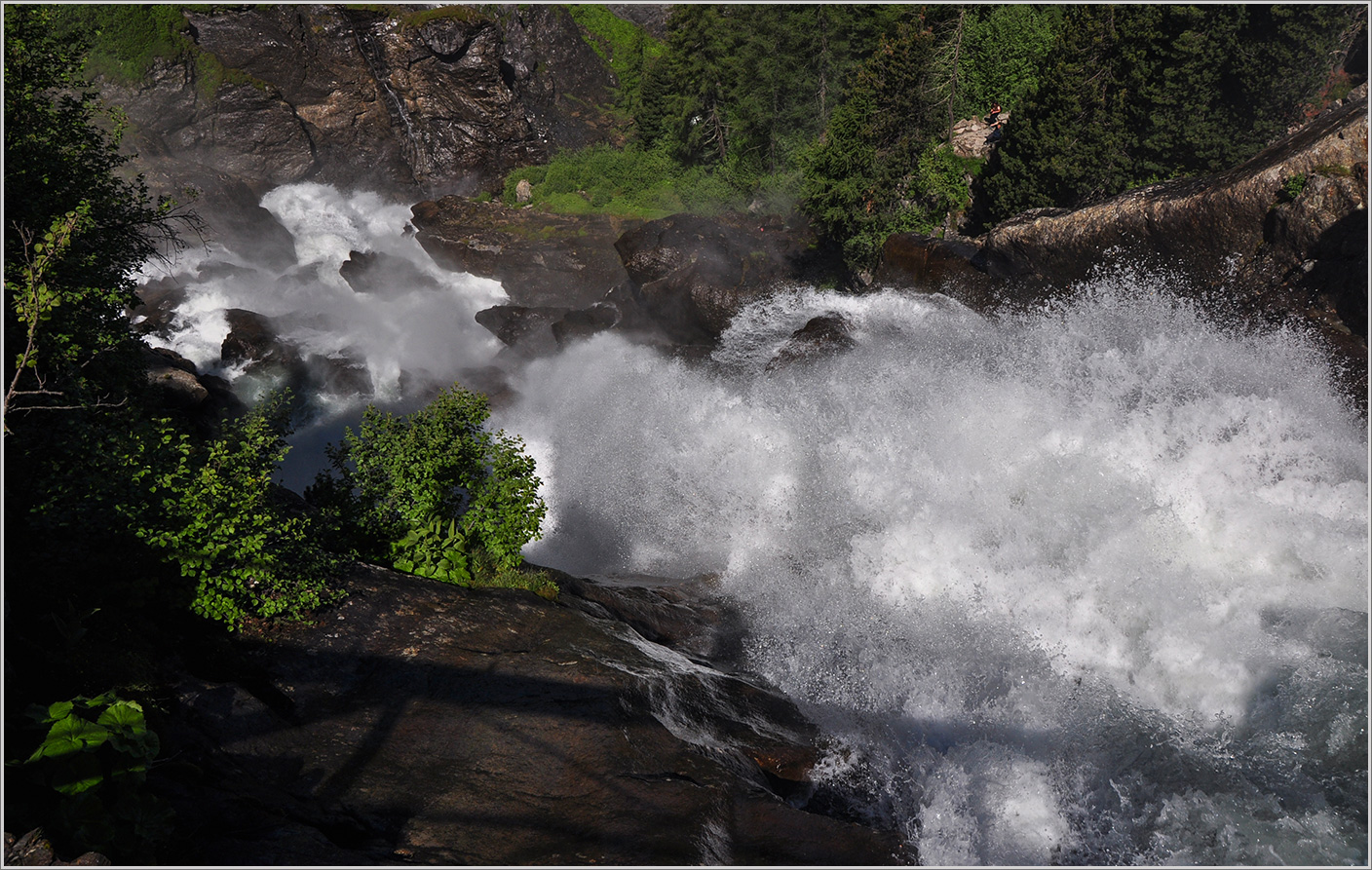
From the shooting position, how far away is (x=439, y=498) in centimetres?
1130

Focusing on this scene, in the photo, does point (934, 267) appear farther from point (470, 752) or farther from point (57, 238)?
point (57, 238)

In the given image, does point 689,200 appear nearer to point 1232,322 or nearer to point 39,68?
point 1232,322

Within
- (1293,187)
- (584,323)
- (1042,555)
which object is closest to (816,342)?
(1042,555)

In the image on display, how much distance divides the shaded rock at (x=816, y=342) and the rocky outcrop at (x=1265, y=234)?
5.93m

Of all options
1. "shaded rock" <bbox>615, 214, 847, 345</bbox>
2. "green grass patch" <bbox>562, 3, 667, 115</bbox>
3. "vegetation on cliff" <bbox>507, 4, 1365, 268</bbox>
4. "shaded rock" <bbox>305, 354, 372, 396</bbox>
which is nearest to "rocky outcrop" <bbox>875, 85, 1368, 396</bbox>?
"vegetation on cliff" <bbox>507, 4, 1365, 268</bbox>

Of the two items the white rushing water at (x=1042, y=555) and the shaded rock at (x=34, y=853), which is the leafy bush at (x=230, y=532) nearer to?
the shaded rock at (x=34, y=853)

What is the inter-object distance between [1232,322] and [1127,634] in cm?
1042

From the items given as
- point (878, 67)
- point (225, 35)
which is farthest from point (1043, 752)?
point (225, 35)

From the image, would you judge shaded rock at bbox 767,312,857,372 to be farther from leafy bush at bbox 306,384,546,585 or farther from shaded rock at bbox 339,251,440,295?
shaded rock at bbox 339,251,440,295

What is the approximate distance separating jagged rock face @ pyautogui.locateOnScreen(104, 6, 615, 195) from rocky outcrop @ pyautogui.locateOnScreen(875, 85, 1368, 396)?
3614cm

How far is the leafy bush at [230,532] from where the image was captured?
8.36 metres

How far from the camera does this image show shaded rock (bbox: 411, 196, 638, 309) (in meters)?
36.8

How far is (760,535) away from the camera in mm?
17875

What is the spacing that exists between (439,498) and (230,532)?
3.26 metres
